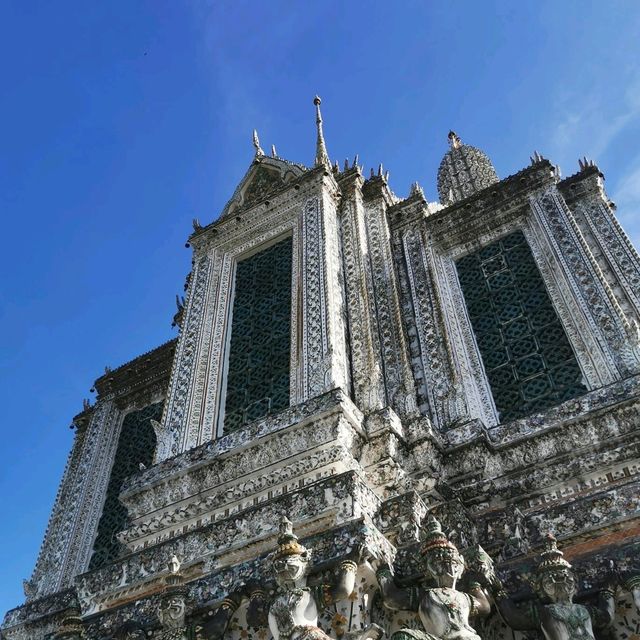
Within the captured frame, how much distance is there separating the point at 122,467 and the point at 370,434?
19.7ft

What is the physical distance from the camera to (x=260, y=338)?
31.7 ft

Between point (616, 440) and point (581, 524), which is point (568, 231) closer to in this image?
point (616, 440)

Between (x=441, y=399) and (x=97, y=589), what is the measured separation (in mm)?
4014

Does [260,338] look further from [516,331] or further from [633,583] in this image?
[633,583]

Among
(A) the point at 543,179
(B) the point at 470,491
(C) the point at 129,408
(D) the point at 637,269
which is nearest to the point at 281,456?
(B) the point at 470,491

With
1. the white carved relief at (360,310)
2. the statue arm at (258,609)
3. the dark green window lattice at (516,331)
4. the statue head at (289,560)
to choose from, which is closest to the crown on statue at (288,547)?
the statue head at (289,560)

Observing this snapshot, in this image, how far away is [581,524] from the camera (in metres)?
5.51

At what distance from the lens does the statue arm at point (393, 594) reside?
183 inches

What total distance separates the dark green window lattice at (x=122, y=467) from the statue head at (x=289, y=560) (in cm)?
628

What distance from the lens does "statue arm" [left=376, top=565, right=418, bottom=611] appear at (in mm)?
4648

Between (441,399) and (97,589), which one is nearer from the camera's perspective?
(97,589)

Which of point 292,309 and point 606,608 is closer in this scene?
point 606,608

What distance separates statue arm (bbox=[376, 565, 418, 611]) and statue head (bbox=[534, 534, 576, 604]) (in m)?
0.73

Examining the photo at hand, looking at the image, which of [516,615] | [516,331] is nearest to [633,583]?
[516,615]
